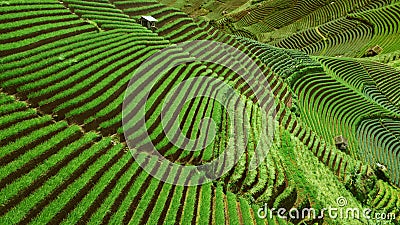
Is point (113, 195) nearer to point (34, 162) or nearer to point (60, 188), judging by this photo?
point (60, 188)

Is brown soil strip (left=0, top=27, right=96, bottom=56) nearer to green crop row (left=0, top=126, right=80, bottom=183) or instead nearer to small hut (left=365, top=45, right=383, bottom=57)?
green crop row (left=0, top=126, right=80, bottom=183)

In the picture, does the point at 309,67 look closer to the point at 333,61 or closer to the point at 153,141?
the point at 333,61

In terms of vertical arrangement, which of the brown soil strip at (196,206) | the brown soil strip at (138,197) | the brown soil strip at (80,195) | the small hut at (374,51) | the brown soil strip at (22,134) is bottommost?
the brown soil strip at (196,206)

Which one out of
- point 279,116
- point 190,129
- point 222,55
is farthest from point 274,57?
point 190,129

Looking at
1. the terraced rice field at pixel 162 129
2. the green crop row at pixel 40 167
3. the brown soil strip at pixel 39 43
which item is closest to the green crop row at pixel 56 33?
the brown soil strip at pixel 39 43

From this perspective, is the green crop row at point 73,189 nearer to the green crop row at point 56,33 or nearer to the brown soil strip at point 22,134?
the brown soil strip at point 22,134

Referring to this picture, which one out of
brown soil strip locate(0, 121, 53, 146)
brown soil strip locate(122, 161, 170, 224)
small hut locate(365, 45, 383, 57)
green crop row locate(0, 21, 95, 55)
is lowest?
brown soil strip locate(122, 161, 170, 224)

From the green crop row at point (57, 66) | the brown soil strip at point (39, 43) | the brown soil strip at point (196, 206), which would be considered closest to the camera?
the brown soil strip at point (196, 206)

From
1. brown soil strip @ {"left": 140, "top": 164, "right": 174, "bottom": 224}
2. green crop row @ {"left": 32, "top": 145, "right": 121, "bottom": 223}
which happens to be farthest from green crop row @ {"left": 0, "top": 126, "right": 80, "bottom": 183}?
brown soil strip @ {"left": 140, "top": 164, "right": 174, "bottom": 224}

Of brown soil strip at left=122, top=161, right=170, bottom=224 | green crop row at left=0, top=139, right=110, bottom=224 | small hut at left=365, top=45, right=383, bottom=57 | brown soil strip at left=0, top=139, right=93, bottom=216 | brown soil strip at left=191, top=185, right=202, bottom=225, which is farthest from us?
small hut at left=365, top=45, right=383, bottom=57
